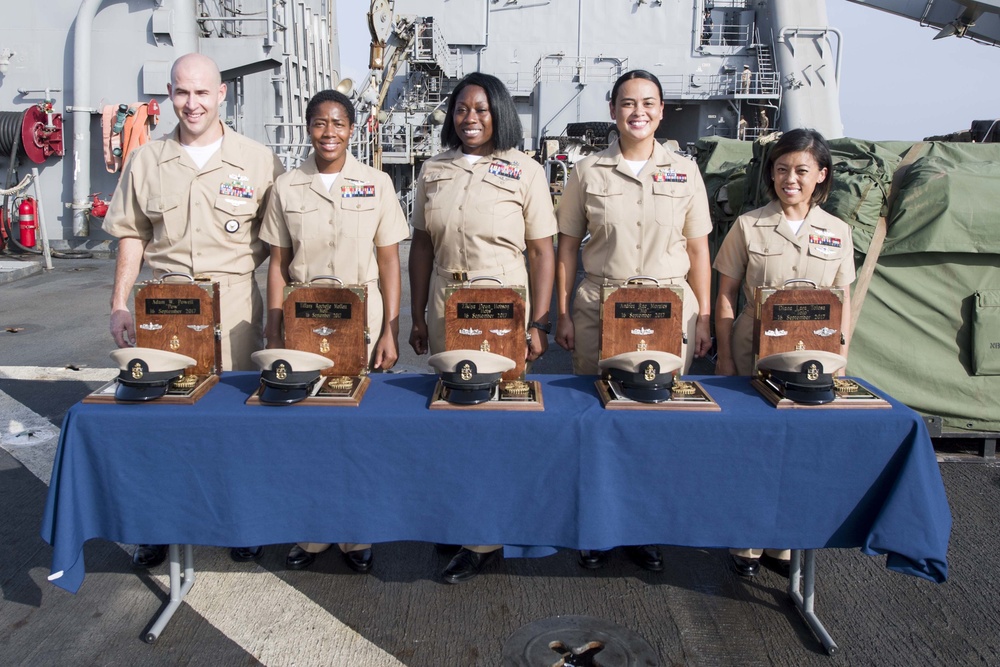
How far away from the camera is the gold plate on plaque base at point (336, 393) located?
7.89ft

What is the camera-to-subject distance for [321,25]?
20344mm

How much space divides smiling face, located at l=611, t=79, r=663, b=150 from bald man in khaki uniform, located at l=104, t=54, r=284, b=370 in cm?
144

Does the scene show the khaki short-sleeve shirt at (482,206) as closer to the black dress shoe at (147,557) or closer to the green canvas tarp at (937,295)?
the black dress shoe at (147,557)

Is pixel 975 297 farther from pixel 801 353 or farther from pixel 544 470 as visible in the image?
pixel 544 470

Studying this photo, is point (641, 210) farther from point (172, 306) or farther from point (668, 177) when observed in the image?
point (172, 306)

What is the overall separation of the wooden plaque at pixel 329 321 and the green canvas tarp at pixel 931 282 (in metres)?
2.69

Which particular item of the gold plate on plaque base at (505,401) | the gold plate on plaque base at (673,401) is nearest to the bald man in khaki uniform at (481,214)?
the gold plate on plaque base at (505,401)

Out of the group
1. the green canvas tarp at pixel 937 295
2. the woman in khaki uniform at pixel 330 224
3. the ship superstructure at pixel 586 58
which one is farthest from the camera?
the ship superstructure at pixel 586 58

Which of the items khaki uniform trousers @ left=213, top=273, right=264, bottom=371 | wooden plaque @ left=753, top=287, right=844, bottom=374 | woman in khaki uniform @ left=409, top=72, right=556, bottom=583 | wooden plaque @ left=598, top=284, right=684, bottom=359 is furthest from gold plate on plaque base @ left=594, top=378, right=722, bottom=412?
khaki uniform trousers @ left=213, top=273, right=264, bottom=371

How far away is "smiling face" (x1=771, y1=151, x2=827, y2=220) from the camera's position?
281cm

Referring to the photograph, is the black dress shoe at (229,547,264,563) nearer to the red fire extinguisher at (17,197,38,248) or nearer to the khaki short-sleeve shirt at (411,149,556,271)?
the khaki short-sleeve shirt at (411,149,556,271)

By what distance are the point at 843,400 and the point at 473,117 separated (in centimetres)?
164

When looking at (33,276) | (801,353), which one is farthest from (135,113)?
(801,353)

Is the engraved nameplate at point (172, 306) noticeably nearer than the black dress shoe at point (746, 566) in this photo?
Yes
